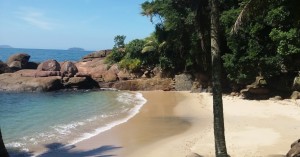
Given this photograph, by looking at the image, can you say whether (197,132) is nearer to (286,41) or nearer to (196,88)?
(286,41)

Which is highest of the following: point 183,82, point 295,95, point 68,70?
point 68,70

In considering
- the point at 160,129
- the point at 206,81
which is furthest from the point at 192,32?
the point at 160,129

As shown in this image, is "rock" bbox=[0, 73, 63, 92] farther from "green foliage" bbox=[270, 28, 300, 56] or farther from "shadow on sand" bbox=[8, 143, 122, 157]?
"shadow on sand" bbox=[8, 143, 122, 157]

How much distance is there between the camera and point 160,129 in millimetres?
19281

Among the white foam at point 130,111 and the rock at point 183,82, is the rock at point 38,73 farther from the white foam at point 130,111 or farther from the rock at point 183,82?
the rock at point 183,82

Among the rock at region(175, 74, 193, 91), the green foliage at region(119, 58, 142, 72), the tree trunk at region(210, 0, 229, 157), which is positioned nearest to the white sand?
the tree trunk at region(210, 0, 229, 157)

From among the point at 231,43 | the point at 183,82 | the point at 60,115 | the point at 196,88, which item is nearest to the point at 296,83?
the point at 231,43

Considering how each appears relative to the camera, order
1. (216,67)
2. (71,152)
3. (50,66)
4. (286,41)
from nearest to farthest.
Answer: (216,67) → (71,152) → (286,41) → (50,66)

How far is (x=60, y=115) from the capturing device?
25.0m

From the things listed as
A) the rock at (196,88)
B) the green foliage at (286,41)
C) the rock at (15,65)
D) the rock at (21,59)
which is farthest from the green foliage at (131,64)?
the green foliage at (286,41)

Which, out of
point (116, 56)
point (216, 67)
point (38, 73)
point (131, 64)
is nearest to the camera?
point (216, 67)

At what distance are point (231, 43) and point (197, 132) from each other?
10.6 metres

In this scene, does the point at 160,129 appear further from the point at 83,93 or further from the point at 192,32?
the point at 83,93

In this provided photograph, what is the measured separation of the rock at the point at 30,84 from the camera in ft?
127
